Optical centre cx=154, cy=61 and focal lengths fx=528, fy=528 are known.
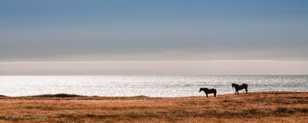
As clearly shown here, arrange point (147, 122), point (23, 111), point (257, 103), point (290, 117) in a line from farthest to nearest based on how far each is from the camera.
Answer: point (257, 103), point (23, 111), point (290, 117), point (147, 122)

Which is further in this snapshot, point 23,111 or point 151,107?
point 151,107

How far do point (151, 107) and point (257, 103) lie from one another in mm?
12104

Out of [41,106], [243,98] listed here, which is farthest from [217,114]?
[41,106]

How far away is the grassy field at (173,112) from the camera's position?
44969 mm

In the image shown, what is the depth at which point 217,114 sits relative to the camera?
4891 cm

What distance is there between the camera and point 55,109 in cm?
5394

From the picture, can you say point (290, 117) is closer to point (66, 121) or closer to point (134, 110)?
point (134, 110)

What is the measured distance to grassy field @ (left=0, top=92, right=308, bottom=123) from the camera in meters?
45.0

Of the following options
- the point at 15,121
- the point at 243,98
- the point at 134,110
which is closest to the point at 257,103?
the point at 243,98

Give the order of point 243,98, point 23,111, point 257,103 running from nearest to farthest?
point 23,111, point 257,103, point 243,98

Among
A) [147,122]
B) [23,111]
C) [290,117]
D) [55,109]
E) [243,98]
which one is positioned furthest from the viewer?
[243,98]

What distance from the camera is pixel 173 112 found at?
50.0 m

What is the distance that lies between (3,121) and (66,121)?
5102 mm

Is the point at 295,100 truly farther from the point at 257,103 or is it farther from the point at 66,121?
the point at 66,121
